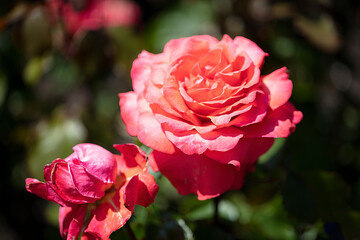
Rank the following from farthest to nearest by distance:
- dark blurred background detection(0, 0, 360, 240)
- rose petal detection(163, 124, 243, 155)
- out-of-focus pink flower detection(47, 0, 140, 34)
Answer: out-of-focus pink flower detection(47, 0, 140, 34) < dark blurred background detection(0, 0, 360, 240) < rose petal detection(163, 124, 243, 155)

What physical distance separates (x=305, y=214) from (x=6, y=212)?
115 cm

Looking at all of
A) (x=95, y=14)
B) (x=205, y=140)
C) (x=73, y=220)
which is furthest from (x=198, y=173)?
(x=95, y=14)

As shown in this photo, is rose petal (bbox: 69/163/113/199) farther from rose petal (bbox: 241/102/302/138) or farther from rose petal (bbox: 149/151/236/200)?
rose petal (bbox: 241/102/302/138)

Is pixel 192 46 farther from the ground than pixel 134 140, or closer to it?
farther from the ground

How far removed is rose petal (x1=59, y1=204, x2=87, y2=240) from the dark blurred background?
66 mm

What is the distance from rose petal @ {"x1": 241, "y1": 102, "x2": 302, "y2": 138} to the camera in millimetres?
446

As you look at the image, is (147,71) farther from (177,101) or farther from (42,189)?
(42,189)

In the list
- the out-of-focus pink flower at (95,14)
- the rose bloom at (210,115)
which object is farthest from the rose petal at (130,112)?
the out-of-focus pink flower at (95,14)

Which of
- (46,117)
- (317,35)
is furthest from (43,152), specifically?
(317,35)

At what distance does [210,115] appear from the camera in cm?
46

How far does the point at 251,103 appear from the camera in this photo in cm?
45

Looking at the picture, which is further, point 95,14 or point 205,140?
point 95,14

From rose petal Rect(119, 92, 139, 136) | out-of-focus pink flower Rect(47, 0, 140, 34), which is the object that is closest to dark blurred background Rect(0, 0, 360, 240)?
out-of-focus pink flower Rect(47, 0, 140, 34)

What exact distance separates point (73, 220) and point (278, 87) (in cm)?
29
